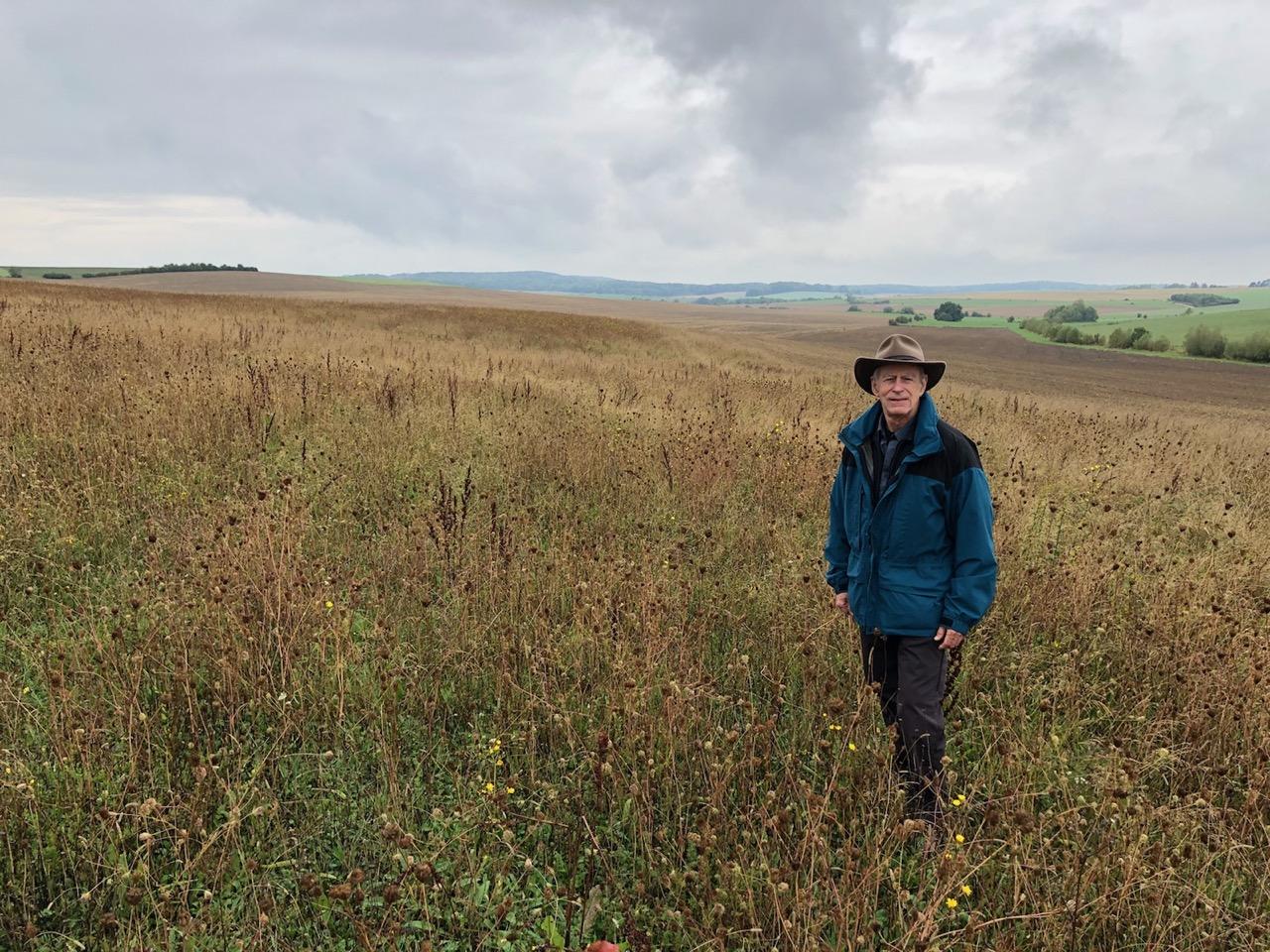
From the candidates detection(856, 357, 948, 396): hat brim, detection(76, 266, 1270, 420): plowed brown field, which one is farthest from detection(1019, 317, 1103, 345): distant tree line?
detection(856, 357, 948, 396): hat brim

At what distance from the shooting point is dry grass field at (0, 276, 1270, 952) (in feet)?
7.34

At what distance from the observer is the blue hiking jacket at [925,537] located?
107 inches

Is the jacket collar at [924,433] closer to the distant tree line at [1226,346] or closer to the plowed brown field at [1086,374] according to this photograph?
the plowed brown field at [1086,374]

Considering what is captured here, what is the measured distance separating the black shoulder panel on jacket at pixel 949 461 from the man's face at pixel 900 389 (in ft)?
0.55

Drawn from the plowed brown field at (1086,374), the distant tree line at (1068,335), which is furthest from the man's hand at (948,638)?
the distant tree line at (1068,335)

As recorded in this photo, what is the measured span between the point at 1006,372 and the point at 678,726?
39595 millimetres

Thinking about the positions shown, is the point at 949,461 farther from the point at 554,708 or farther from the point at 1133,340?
the point at 1133,340

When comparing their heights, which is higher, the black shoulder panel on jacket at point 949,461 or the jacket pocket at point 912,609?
the black shoulder panel on jacket at point 949,461

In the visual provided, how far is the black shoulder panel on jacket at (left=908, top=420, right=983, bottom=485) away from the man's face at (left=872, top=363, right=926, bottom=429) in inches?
6.7

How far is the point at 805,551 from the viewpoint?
5.25 metres

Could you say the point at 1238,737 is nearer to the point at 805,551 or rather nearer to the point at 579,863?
the point at 805,551

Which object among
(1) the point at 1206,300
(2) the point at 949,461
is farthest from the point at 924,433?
(1) the point at 1206,300

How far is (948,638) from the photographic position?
2.76 meters

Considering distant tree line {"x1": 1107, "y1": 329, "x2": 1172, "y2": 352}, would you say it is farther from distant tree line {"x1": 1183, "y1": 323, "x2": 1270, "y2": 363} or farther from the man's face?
the man's face
